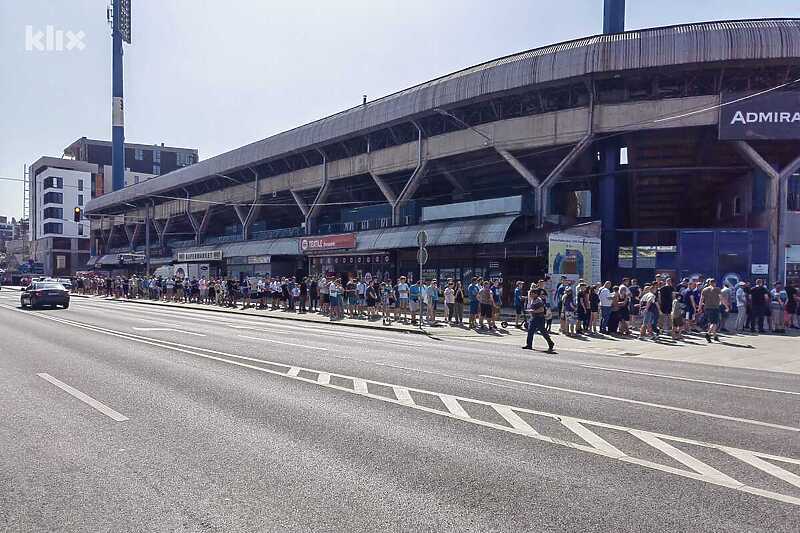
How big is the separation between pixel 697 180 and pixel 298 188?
92.7 ft

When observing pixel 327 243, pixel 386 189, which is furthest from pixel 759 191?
pixel 327 243

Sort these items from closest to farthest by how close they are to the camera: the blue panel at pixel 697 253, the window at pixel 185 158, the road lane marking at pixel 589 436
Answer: the road lane marking at pixel 589 436 < the blue panel at pixel 697 253 < the window at pixel 185 158

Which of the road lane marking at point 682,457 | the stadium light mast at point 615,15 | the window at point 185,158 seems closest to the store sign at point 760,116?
the stadium light mast at point 615,15

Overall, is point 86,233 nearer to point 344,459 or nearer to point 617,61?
point 617,61

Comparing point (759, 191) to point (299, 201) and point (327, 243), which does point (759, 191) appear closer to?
point (327, 243)

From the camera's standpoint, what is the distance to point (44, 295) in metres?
31.0

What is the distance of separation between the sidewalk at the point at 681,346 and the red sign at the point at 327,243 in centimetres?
1654

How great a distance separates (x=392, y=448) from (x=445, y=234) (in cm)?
2603

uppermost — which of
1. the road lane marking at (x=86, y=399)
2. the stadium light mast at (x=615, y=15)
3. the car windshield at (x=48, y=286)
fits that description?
the stadium light mast at (x=615, y=15)

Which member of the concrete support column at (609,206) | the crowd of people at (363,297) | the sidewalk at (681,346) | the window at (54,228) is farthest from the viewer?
the window at (54,228)

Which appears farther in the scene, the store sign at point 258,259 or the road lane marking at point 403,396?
the store sign at point 258,259

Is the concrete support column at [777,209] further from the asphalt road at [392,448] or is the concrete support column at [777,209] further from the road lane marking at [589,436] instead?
the road lane marking at [589,436]

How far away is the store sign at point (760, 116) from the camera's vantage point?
85.8ft

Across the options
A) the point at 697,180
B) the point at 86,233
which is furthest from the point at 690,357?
the point at 86,233
